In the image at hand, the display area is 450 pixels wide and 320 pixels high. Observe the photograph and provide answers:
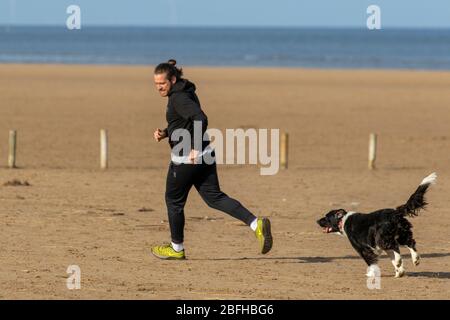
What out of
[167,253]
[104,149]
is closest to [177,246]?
[167,253]

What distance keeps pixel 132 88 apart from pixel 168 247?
113 feet

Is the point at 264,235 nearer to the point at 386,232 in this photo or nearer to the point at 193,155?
the point at 193,155

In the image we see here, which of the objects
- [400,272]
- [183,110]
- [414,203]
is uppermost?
[183,110]

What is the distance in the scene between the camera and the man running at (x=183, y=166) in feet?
36.0

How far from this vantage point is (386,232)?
10.5m

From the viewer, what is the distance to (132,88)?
45.8 meters

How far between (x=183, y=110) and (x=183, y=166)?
0.62 meters

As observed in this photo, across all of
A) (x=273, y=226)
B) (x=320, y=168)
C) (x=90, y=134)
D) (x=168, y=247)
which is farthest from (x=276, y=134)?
(x=168, y=247)

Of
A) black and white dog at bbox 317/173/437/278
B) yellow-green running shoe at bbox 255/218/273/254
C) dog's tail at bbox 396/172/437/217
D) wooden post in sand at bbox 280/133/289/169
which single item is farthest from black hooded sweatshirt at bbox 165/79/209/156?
wooden post in sand at bbox 280/133/289/169

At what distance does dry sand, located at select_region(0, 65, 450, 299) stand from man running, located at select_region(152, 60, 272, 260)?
353mm

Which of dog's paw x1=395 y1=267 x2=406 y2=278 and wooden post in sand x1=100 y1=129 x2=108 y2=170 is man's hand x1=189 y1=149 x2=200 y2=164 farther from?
wooden post in sand x1=100 y1=129 x2=108 y2=170

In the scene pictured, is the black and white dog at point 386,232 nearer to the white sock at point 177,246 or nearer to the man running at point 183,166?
the man running at point 183,166

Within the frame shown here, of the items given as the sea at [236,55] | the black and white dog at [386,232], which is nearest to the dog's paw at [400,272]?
the black and white dog at [386,232]
